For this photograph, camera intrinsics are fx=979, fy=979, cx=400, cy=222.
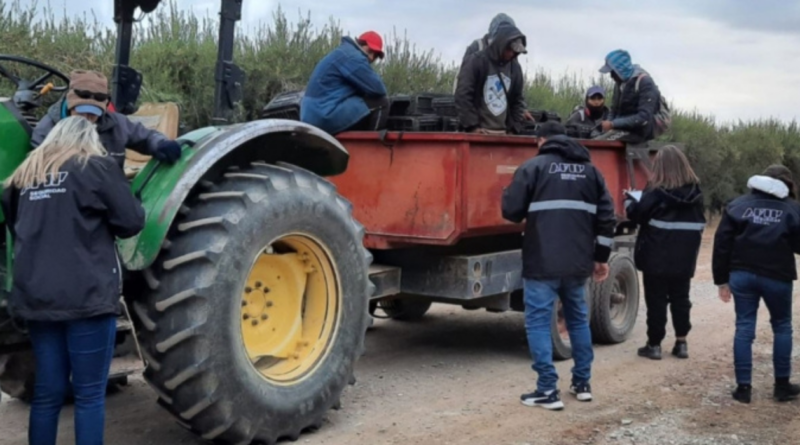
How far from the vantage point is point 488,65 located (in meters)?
7.45

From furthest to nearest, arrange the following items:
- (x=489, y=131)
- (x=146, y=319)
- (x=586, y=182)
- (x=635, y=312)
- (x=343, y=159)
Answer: (x=635, y=312), (x=489, y=131), (x=586, y=182), (x=343, y=159), (x=146, y=319)

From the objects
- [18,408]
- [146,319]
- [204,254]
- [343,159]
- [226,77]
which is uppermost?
[226,77]

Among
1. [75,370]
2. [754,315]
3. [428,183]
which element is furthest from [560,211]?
[75,370]

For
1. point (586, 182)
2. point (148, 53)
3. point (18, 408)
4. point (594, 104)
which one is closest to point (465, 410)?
point (586, 182)

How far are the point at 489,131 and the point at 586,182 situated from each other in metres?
1.44

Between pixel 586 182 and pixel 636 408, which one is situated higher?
pixel 586 182

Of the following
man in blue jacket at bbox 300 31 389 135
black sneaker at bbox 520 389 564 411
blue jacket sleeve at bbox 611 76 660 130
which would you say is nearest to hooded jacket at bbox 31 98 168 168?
man in blue jacket at bbox 300 31 389 135

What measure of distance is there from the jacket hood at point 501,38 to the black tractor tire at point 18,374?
13.2 ft

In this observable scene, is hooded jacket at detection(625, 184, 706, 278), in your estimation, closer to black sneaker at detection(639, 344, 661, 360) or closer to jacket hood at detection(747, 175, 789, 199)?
black sneaker at detection(639, 344, 661, 360)

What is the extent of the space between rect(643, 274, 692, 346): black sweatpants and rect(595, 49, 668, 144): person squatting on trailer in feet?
4.13

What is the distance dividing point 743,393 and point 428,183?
243cm

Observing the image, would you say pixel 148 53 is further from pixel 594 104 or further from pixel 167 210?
pixel 167 210

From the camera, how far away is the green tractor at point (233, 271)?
4.37 m

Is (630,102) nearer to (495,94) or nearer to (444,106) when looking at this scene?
(495,94)
